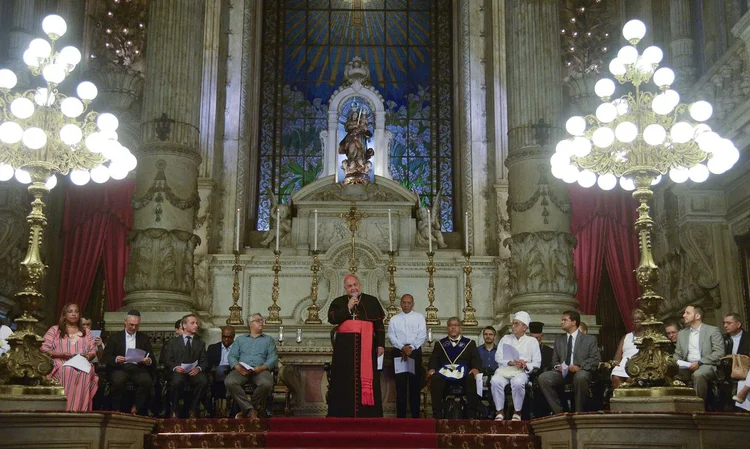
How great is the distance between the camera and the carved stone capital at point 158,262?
11.5 meters

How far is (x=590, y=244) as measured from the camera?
582 inches

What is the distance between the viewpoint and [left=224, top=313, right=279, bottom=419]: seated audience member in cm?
917

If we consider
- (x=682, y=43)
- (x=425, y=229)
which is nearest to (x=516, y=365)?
(x=425, y=229)

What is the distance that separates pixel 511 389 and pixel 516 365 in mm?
282

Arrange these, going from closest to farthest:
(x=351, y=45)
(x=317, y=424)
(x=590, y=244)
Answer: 1. (x=317, y=424)
2. (x=590, y=244)
3. (x=351, y=45)

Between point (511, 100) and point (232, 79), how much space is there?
213 inches

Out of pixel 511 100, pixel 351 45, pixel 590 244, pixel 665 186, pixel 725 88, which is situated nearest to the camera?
pixel 725 88

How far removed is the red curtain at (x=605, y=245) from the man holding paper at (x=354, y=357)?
615 centimetres

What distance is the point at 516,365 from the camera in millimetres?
9047

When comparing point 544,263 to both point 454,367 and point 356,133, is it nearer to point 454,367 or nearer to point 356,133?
point 454,367

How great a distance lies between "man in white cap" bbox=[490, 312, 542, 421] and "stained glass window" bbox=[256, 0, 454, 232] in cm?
656

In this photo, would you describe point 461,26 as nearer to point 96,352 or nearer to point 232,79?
point 232,79

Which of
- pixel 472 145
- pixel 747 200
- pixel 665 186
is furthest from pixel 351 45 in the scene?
pixel 747 200

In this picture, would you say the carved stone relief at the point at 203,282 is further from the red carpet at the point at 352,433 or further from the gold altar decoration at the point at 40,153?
the red carpet at the point at 352,433
